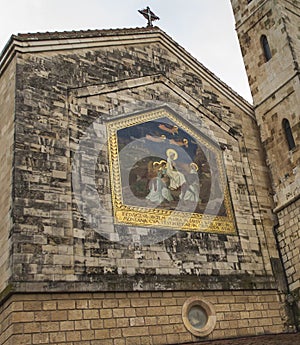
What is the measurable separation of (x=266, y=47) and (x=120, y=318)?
357 inches

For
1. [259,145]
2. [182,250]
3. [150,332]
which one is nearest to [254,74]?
[259,145]

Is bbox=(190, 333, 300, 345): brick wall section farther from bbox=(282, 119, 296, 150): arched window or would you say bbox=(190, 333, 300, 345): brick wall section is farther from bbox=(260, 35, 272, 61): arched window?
bbox=(260, 35, 272, 61): arched window

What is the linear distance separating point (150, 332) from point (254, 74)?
8373 mm

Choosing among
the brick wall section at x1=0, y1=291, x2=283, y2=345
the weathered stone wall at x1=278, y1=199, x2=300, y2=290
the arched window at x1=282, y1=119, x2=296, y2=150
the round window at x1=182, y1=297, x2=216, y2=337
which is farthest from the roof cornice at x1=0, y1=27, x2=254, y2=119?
the round window at x1=182, y1=297, x2=216, y2=337

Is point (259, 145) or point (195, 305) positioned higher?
point (259, 145)

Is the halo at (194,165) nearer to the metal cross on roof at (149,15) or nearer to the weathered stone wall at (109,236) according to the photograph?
the weathered stone wall at (109,236)

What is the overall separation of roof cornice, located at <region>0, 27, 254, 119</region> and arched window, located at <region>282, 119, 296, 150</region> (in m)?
1.30

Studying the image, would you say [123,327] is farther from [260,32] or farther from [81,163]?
[260,32]

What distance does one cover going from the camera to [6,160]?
1031 centimetres

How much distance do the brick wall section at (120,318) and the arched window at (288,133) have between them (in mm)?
4127

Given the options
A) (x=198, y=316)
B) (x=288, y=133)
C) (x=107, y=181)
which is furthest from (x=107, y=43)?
(x=198, y=316)

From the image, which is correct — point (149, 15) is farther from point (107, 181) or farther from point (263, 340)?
point (263, 340)

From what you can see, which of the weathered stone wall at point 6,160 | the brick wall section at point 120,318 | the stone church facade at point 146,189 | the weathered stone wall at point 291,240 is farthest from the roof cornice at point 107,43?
the brick wall section at point 120,318

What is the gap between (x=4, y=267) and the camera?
916 centimetres
